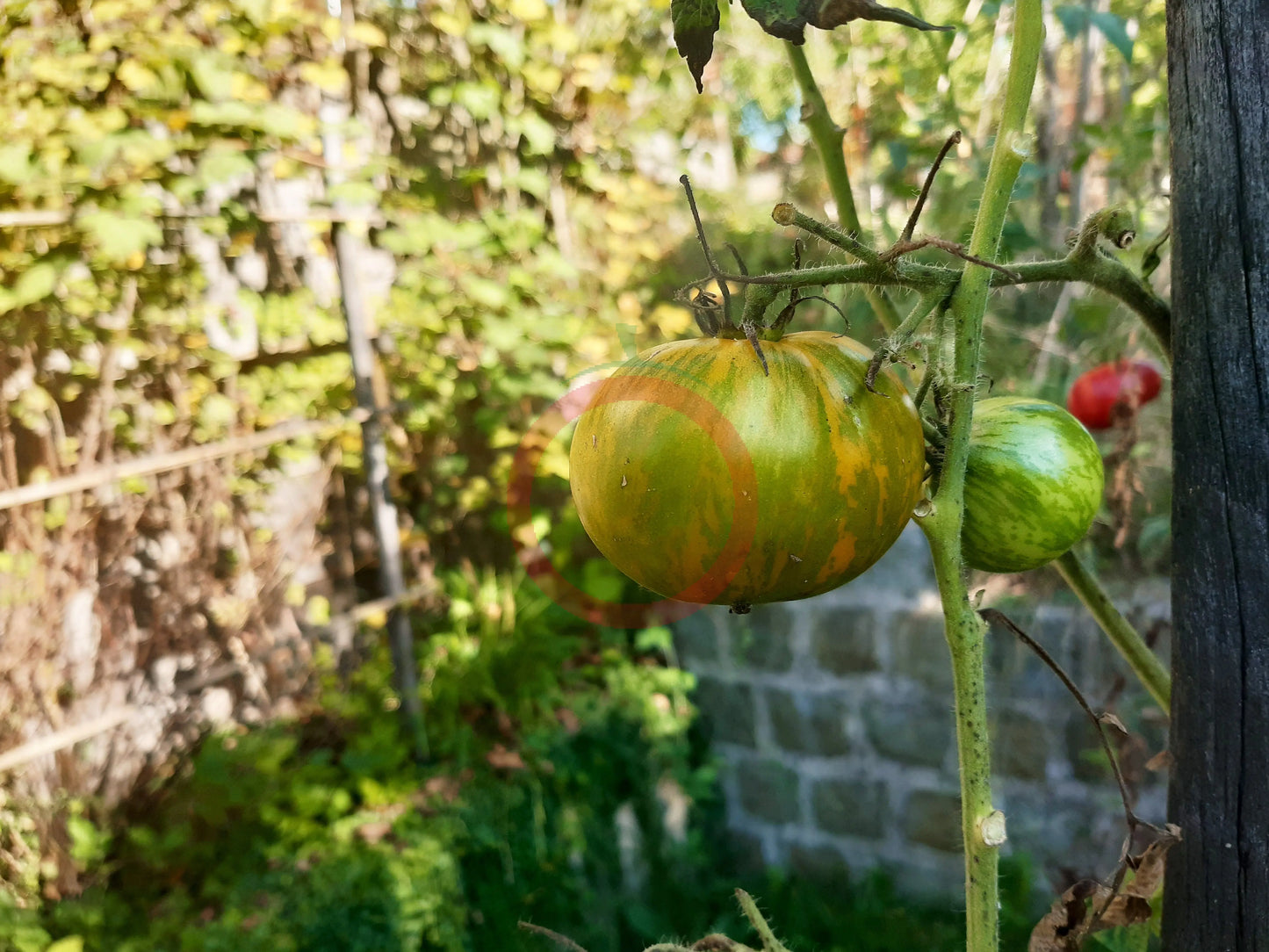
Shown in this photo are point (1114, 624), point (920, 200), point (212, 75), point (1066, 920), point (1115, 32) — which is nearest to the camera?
point (920, 200)

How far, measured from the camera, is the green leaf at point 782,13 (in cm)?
51

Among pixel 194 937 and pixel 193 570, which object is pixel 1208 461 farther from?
pixel 193 570

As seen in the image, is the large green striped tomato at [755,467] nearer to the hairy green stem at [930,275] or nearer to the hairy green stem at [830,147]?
the hairy green stem at [930,275]

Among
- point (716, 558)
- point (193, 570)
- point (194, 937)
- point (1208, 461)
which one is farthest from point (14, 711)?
point (1208, 461)

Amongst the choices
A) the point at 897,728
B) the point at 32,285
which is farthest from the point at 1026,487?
the point at 897,728

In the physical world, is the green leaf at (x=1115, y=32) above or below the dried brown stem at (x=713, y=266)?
above

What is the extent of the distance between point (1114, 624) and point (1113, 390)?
1100mm

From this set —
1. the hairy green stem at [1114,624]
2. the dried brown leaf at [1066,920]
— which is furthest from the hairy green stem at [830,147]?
the dried brown leaf at [1066,920]

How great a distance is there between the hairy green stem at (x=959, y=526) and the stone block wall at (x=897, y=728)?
79.7 inches

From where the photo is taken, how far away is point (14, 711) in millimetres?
2154

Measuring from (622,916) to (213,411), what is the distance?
2117 mm

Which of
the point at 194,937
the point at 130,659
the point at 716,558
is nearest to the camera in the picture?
the point at 716,558

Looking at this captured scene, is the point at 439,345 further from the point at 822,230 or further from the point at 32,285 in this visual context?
the point at 822,230

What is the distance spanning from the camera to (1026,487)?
2.02ft
